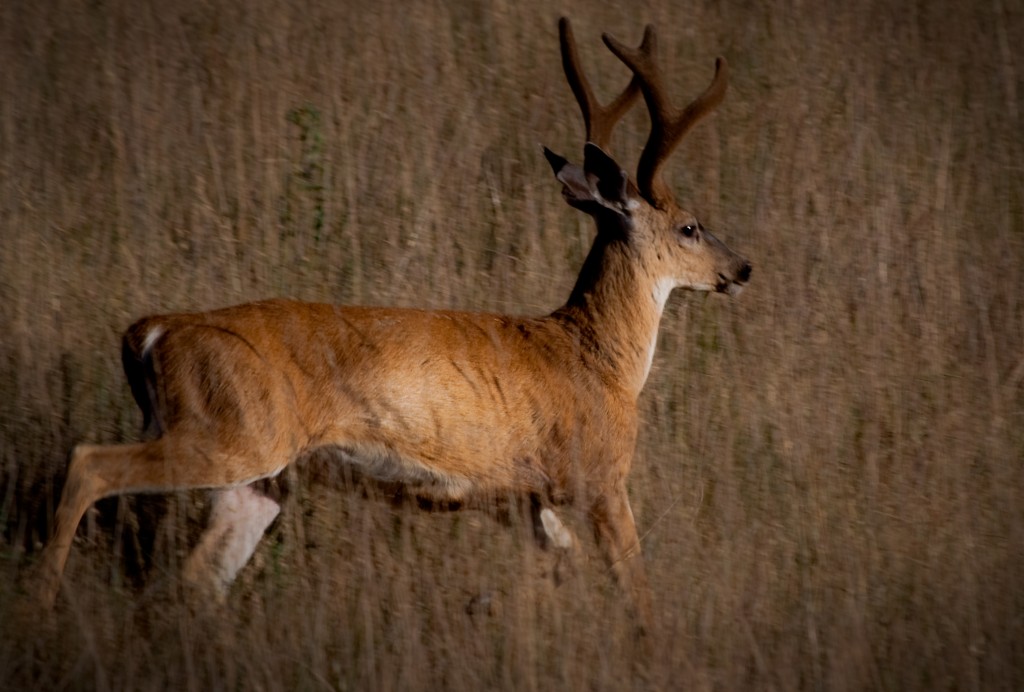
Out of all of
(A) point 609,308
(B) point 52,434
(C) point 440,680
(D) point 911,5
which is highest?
(D) point 911,5

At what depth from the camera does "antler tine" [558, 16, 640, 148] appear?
568cm

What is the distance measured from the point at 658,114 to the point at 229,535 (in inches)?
93.0

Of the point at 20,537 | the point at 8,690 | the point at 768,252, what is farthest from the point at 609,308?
the point at 8,690

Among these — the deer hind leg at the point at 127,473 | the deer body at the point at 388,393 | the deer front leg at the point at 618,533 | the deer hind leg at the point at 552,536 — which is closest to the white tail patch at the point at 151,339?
the deer body at the point at 388,393

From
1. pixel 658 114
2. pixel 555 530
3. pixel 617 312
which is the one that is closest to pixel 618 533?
pixel 555 530

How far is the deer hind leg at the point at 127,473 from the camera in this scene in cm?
399

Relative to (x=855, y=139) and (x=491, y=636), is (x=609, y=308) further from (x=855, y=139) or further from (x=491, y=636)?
(x=855, y=139)

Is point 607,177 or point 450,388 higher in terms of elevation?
point 607,177

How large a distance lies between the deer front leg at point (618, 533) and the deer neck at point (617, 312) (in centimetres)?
54

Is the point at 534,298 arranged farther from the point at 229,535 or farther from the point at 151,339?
the point at 151,339

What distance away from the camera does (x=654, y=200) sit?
18.2 feet

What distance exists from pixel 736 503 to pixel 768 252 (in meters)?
1.96

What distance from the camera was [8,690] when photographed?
348cm

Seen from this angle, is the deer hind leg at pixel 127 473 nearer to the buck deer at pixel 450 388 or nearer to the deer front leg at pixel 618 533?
the buck deer at pixel 450 388
